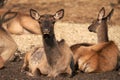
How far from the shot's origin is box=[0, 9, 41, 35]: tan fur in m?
16.6

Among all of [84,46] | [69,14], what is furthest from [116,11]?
[84,46]

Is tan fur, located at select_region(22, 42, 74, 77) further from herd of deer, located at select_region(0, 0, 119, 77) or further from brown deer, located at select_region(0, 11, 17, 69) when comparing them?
brown deer, located at select_region(0, 11, 17, 69)

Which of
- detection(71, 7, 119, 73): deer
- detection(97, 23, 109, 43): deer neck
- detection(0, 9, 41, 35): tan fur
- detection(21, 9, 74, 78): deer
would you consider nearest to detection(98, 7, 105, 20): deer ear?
detection(97, 23, 109, 43): deer neck

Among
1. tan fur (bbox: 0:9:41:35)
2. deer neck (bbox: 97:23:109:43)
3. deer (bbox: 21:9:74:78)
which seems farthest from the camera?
tan fur (bbox: 0:9:41:35)

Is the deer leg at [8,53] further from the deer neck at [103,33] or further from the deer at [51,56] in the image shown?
the deer neck at [103,33]

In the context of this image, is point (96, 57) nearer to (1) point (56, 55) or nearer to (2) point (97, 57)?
(2) point (97, 57)

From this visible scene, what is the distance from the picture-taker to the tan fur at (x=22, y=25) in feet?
54.4

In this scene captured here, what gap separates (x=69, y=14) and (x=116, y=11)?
6.65ft

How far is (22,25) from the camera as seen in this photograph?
55.5ft

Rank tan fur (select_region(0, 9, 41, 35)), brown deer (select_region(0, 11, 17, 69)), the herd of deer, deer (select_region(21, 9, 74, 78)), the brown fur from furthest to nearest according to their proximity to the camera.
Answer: tan fur (select_region(0, 9, 41, 35)), brown deer (select_region(0, 11, 17, 69)), the brown fur, the herd of deer, deer (select_region(21, 9, 74, 78))

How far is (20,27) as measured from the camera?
1680 cm

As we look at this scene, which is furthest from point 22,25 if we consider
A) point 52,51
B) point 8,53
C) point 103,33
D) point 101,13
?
point 52,51

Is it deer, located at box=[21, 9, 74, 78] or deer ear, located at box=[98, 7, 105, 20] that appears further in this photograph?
deer ear, located at box=[98, 7, 105, 20]

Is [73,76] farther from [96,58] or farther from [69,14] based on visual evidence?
[69,14]
